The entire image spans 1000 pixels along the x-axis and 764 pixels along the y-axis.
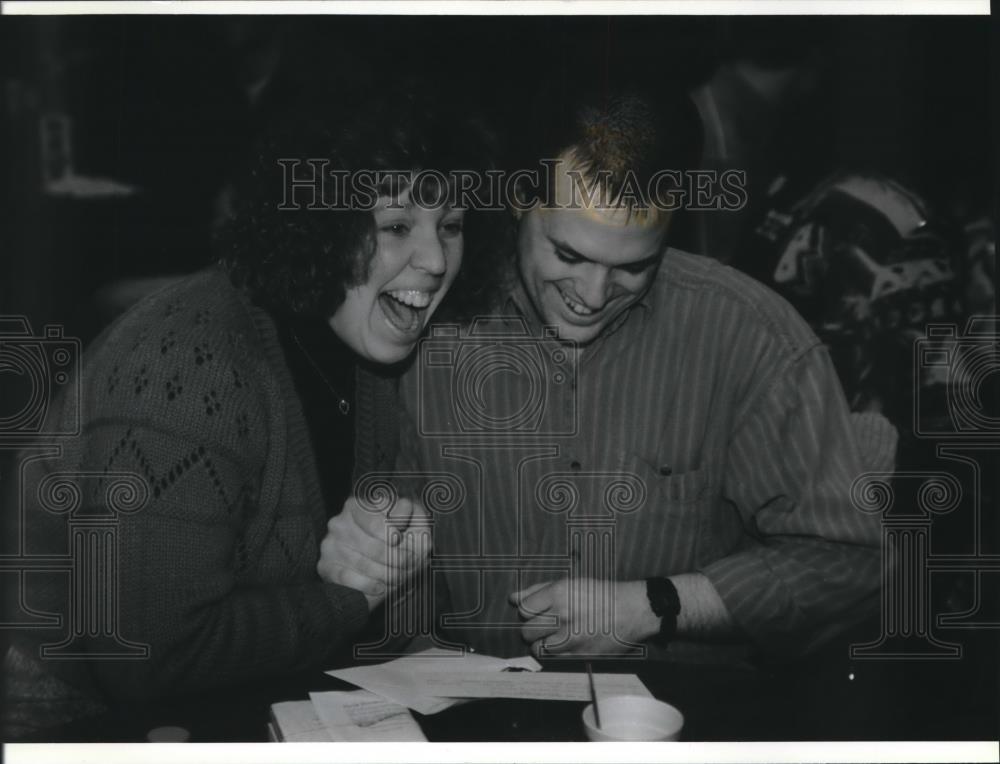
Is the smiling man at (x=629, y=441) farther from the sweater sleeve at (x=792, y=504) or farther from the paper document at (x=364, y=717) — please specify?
the paper document at (x=364, y=717)

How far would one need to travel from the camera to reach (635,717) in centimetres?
217

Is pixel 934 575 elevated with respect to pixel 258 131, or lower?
lower

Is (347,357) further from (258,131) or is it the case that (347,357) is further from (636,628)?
(636,628)

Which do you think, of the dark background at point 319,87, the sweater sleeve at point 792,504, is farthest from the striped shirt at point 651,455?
the dark background at point 319,87

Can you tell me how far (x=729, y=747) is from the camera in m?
2.27

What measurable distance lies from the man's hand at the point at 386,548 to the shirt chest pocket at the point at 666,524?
0.39m

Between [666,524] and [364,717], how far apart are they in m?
0.69

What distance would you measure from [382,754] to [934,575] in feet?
3.74

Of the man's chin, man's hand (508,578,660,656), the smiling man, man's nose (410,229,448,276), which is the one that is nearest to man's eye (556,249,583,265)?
the smiling man

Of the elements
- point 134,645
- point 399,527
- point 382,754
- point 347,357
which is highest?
point 347,357

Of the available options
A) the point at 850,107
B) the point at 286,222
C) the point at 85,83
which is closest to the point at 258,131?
the point at 286,222

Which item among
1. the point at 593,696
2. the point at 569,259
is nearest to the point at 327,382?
the point at 569,259

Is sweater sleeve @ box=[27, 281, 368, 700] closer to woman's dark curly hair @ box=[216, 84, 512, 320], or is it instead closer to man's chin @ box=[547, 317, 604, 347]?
woman's dark curly hair @ box=[216, 84, 512, 320]

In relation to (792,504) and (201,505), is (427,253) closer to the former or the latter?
(201,505)
